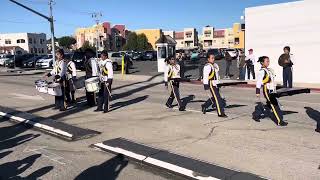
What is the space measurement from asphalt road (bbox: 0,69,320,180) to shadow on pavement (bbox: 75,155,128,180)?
0.01 m

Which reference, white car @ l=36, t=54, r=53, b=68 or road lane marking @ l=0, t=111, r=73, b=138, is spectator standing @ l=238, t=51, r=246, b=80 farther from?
white car @ l=36, t=54, r=53, b=68

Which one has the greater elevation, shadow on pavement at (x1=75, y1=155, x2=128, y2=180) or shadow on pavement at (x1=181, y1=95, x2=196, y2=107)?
shadow on pavement at (x1=181, y1=95, x2=196, y2=107)

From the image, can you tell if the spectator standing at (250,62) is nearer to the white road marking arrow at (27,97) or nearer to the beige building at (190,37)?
the white road marking arrow at (27,97)

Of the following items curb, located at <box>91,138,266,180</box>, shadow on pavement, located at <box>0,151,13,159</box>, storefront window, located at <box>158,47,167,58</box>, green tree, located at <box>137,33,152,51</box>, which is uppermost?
green tree, located at <box>137,33,152,51</box>

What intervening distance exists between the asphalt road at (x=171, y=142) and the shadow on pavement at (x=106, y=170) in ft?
0.05

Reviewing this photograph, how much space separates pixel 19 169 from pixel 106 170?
1.39 m

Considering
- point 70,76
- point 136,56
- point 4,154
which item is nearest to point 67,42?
point 136,56

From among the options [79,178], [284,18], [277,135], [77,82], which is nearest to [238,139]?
[277,135]

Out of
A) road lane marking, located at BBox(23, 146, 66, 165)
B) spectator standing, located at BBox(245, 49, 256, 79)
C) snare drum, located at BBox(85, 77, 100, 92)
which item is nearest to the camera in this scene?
road lane marking, located at BBox(23, 146, 66, 165)

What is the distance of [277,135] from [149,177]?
3.39m

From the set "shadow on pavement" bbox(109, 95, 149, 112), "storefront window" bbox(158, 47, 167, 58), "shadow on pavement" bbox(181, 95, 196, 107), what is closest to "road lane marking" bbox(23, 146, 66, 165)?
"shadow on pavement" bbox(109, 95, 149, 112)

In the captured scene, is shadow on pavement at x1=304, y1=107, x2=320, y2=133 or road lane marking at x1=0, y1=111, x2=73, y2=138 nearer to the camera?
road lane marking at x1=0, y1=111, x2=73, y2=138

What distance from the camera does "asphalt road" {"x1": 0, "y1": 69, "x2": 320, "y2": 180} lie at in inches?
261

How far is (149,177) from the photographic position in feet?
20.8
